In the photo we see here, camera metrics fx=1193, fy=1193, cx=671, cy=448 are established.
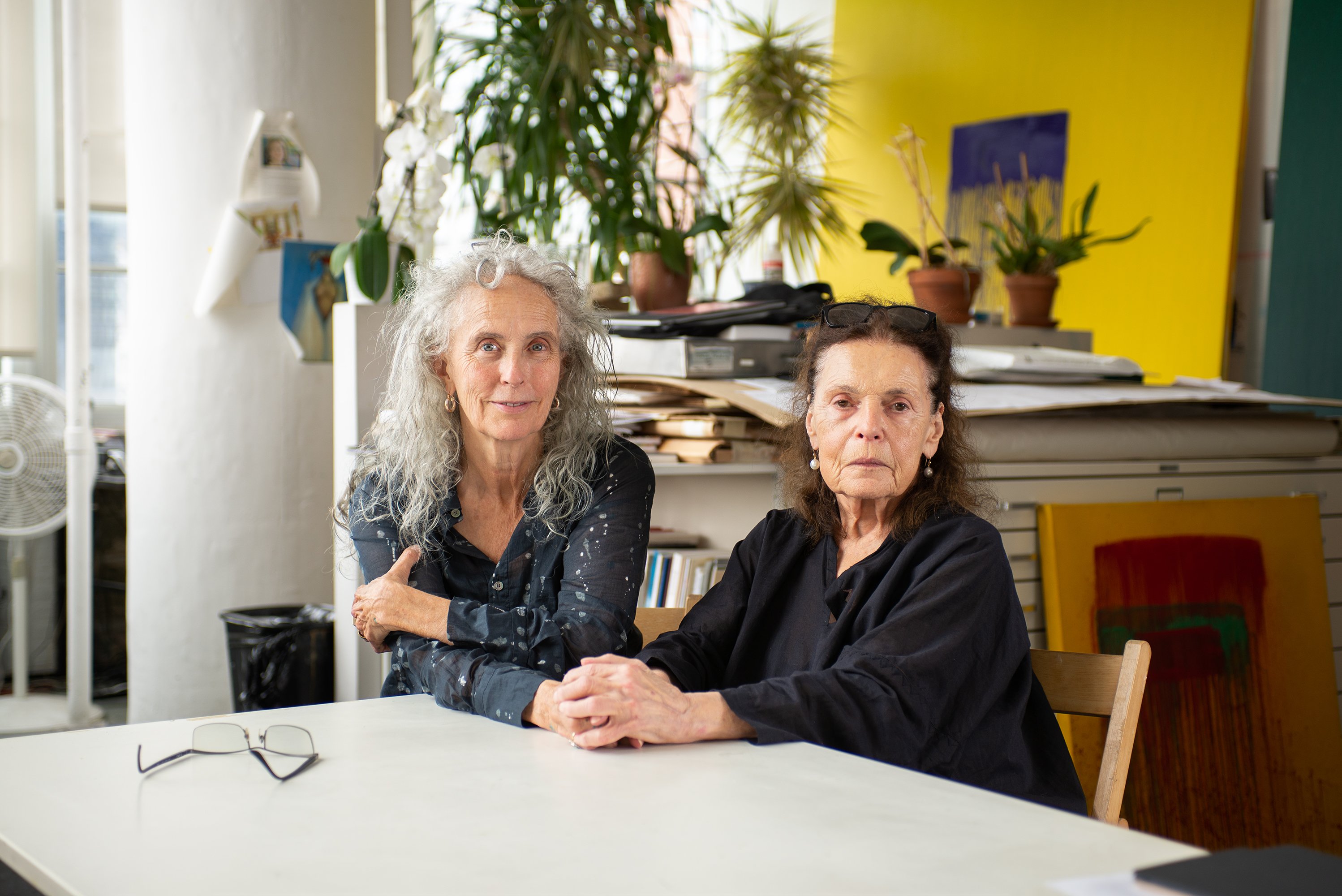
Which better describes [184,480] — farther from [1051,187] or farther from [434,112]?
[1051,187]

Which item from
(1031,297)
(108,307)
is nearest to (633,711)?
(1031,297)

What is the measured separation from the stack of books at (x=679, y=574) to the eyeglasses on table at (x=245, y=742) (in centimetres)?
129

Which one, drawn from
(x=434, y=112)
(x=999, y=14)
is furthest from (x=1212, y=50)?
(x=434, y=112)

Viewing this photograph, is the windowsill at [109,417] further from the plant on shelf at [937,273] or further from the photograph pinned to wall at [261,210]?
the plant on shelf at [937,273]

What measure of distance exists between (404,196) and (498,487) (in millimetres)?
1306

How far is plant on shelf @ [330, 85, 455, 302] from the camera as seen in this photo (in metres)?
3.04

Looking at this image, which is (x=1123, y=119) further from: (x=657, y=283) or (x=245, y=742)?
(x=245, y=742)

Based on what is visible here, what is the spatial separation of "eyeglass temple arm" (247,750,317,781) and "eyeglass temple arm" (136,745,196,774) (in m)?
0.07

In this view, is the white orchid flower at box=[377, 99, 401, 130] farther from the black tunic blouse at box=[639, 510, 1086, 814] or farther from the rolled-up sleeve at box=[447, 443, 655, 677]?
the black tunic blouse at box=[639, 510, 1086, 814]

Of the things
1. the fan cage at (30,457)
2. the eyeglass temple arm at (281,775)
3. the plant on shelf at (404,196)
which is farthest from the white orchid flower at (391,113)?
the eyeglass temple arm at (281,775)

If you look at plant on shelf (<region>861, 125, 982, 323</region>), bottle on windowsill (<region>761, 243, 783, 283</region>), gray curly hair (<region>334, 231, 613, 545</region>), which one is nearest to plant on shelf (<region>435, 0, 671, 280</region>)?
bottle on windowsill (<region>761, 243, 783, 283</region>)

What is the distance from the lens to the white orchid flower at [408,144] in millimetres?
3025

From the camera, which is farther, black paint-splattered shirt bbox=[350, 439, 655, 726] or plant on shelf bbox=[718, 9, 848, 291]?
plant on shelf bbox=[718, 9, 848, 291]

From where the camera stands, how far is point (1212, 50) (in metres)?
4.47
